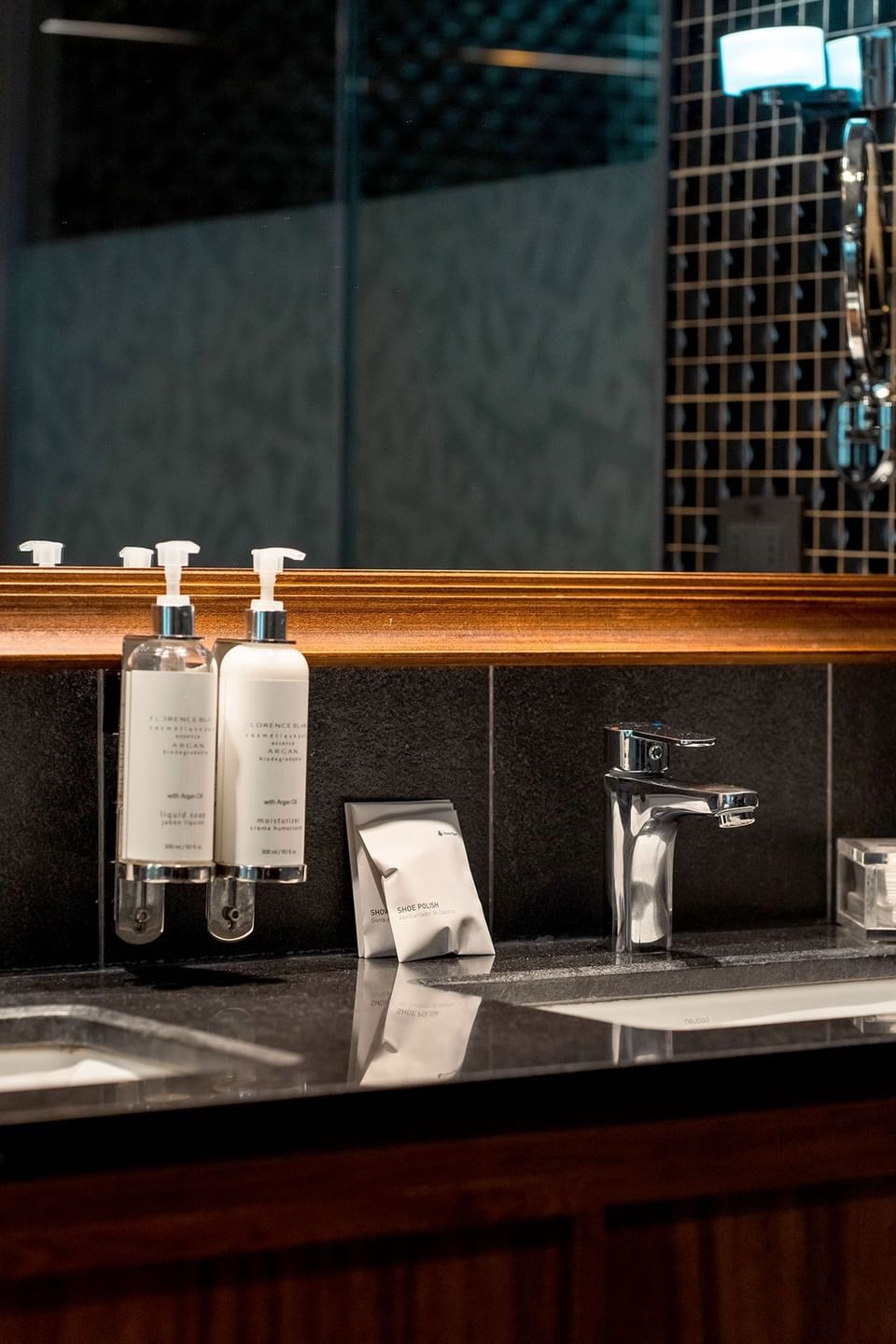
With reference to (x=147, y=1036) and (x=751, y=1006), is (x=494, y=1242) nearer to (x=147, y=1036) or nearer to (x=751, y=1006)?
(x=147, y=1036)

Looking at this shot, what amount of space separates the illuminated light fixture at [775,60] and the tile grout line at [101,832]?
34.5 inches

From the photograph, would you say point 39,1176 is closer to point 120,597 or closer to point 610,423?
point 120,597

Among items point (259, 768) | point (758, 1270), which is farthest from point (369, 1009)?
point (758, 1270)

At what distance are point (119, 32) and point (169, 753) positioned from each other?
0.62 metres

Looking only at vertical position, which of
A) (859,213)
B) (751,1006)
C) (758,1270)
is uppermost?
(859,213)

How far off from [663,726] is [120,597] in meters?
0.51

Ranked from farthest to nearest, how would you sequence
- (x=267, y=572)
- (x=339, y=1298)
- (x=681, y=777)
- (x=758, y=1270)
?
1. (x=681, y=777)
2. (x=267, y=572)
3. (x=758, y=1270)
4. (x=339, y=1298)

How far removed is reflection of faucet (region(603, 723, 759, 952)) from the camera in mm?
1543

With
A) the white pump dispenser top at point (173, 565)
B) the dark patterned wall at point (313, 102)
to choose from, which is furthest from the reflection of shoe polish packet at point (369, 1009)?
the dark patterned wall at point (313, 102)

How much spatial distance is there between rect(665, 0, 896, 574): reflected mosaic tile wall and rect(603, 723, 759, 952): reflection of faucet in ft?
0.73

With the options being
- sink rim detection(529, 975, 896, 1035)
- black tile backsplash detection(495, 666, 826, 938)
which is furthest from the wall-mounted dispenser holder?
sink rim detection(529, 975, 896, 1035)

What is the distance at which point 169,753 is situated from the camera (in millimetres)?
1320

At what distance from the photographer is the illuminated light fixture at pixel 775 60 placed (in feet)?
5.60

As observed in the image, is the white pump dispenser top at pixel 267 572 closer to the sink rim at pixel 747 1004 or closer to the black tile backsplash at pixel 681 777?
the black tile backsplash at pixel 681 777
